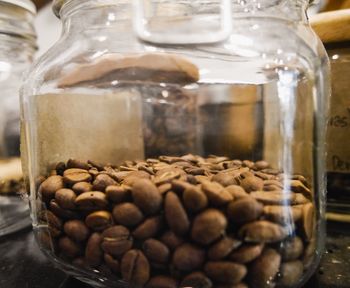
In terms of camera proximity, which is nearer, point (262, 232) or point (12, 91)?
point (262, 232)

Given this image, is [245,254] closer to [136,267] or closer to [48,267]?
[136,267]

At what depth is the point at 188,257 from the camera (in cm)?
26

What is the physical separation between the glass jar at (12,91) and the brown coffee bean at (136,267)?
1.05ft

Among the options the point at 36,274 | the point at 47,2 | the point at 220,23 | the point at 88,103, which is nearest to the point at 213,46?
the point at 220,23

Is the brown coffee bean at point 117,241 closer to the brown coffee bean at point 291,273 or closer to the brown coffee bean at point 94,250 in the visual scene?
the brown coffee bean at point 94,250

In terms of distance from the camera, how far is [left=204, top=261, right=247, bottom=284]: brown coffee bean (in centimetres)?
26

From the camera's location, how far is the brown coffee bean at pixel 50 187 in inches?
13.0

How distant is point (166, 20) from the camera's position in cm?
34

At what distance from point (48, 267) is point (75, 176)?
131mm

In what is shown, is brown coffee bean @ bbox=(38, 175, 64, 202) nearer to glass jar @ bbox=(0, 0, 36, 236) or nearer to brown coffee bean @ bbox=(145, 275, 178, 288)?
brown coffee bean @ bbox=(145, 275, 178, 288)

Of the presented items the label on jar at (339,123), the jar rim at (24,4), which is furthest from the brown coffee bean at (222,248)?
the jar rim at (24,4)

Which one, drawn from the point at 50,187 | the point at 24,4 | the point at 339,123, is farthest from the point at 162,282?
the point at 24,4

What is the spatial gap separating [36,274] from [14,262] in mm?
51

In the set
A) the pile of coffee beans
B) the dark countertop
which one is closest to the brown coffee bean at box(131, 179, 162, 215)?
the pile of coffee beans
